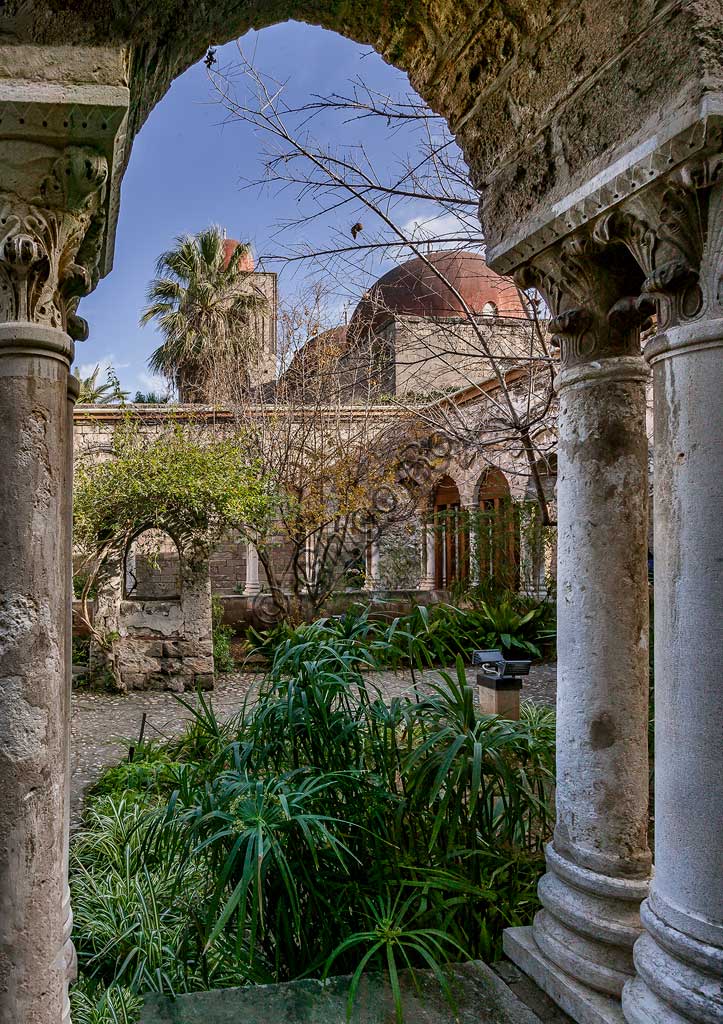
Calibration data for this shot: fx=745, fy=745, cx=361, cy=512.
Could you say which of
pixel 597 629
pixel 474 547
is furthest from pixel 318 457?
pixel 597 629

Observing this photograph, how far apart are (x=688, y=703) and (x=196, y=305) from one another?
638 inches

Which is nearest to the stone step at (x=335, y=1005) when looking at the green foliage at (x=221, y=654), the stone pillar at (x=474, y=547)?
the green foliage at (x=221, y=654)

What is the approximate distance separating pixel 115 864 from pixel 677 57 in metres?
3.52

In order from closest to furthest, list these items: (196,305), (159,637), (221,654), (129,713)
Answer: (129,713) → (159,637) → (221,654) → (196,305)

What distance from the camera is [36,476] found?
5.73 feet

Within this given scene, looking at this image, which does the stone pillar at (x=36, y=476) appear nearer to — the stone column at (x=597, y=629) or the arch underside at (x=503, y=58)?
the arch underside at (x=503, y=58)

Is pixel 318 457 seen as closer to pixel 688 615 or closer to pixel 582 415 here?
pixel 582 415

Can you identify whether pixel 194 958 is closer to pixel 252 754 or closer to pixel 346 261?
pixel 252 754

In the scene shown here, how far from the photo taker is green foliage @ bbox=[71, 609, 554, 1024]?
2.24m

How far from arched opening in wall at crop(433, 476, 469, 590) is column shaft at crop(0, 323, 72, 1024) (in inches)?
375

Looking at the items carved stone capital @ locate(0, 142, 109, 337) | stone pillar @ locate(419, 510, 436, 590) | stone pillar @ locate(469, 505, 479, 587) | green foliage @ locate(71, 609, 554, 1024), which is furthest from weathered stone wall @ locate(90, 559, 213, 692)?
carved stone capital @ locate(0, 142, 109, 337)

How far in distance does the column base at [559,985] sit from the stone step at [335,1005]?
63 millimetres

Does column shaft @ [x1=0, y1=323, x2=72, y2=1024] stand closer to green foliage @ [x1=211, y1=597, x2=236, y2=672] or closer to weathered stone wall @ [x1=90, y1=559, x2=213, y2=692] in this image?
weathered stone wall @ [x1=90, y1=559, x2=213, y2=692]

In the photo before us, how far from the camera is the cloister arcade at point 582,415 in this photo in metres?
1.66
